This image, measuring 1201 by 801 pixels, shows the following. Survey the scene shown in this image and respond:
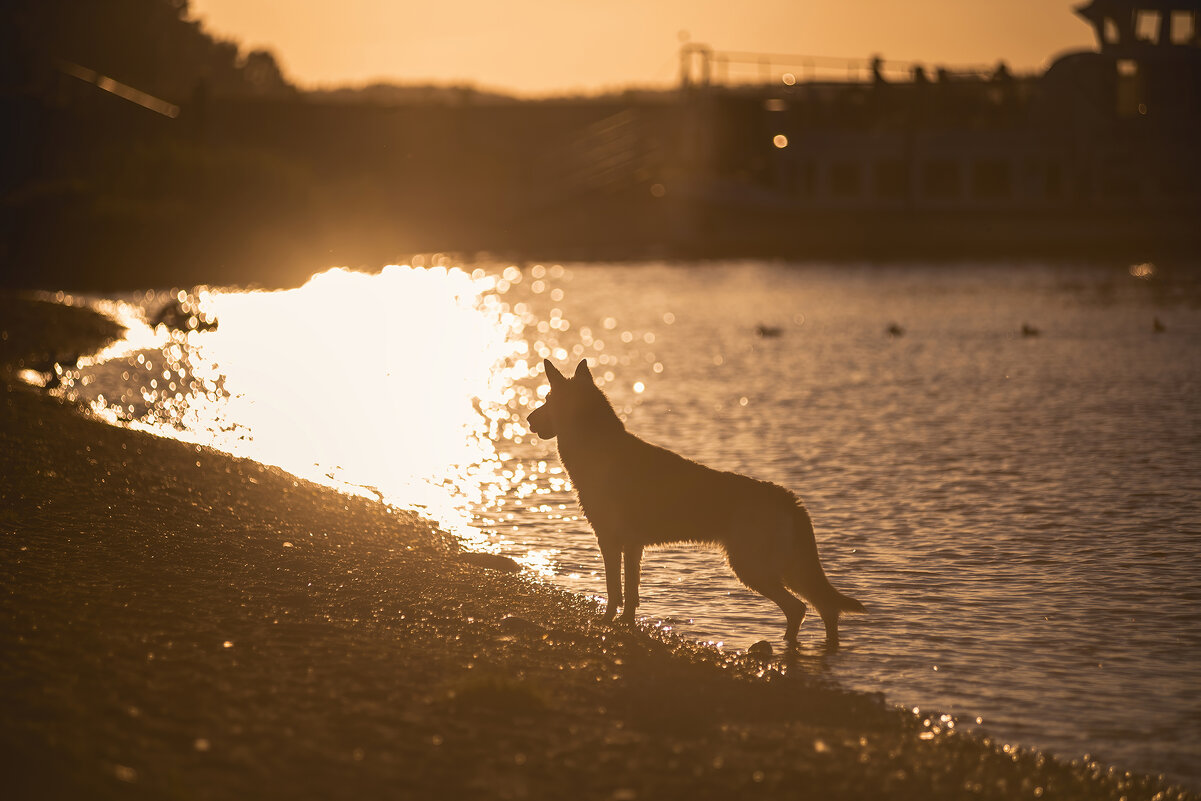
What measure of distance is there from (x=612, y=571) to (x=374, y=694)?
253 centimetres

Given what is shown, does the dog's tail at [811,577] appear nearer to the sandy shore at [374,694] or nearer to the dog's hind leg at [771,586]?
the dog's hind leg at [771,586]

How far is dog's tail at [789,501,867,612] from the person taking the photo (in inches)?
345

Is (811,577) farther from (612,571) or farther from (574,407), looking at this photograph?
(574,407)

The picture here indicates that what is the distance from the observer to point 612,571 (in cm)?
923

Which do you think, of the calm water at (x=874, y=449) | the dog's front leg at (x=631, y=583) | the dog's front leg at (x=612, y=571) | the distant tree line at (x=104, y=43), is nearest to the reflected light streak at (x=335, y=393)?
the calm water at (x=874, y=449)

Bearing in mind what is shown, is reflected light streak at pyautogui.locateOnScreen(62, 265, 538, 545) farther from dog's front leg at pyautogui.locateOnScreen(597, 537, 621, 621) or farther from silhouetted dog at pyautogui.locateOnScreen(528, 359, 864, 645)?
silhouetted dog at pyautogui.locateOnScreen(528, 359, 864, 645)

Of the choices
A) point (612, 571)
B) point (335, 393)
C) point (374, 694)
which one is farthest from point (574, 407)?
point (335, 393)

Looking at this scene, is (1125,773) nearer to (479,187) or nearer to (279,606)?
(279,606)

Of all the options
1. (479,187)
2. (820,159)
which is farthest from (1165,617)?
(479,187)

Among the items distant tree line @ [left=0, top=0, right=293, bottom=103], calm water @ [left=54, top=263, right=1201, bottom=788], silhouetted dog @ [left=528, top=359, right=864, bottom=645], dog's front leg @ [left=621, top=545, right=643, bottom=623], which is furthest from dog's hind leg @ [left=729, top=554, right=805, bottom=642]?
distant tree line @ [left=0, top=0, right=293, bottom=103]

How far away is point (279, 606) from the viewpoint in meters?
8.87

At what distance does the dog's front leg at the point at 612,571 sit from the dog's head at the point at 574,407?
2.74 feet

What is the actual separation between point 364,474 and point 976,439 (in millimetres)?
9533

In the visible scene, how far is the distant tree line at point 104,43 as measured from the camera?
58969 millimetres
